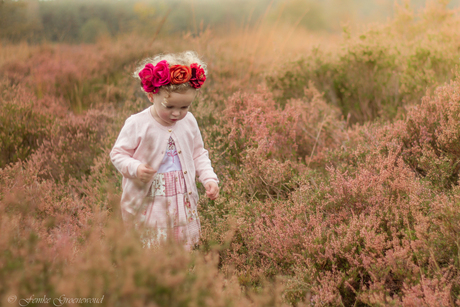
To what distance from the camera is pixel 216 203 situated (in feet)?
9.62

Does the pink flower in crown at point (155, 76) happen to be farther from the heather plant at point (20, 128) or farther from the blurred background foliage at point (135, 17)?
the blurred background foliage at point (135, 17)

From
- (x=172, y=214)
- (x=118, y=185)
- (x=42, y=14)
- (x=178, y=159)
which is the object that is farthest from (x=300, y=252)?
(x=42, y=14)

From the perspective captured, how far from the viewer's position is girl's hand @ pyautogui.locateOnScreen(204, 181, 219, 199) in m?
2.47

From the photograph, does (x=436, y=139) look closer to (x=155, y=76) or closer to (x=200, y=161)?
(x=200, y=161)

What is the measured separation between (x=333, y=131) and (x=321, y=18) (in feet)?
26.6

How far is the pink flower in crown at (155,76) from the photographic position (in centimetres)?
227

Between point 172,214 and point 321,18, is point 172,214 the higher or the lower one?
the lower one

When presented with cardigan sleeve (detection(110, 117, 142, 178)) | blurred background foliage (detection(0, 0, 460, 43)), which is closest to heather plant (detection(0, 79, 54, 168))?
cardigan sleeve (detection(110, 117, 142, 178))

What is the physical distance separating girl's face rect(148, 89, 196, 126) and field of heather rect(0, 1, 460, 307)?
65 centimetres

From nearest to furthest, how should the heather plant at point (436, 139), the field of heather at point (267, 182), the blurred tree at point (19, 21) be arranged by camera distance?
the field of heather at point (267, 182) → the heather plant at point (436, 139) → the blurred tree at point (19, 21)

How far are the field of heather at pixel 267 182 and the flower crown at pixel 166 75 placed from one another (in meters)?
0.79

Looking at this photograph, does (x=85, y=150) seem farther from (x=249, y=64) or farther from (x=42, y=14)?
(x=42, y=14)

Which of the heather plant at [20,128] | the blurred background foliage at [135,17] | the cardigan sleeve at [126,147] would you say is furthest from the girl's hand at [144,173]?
the blurred background foliage at [135,17]

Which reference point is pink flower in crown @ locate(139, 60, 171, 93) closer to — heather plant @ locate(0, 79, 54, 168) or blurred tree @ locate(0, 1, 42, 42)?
heather plant @ locate(0, 79, 54, 168)
